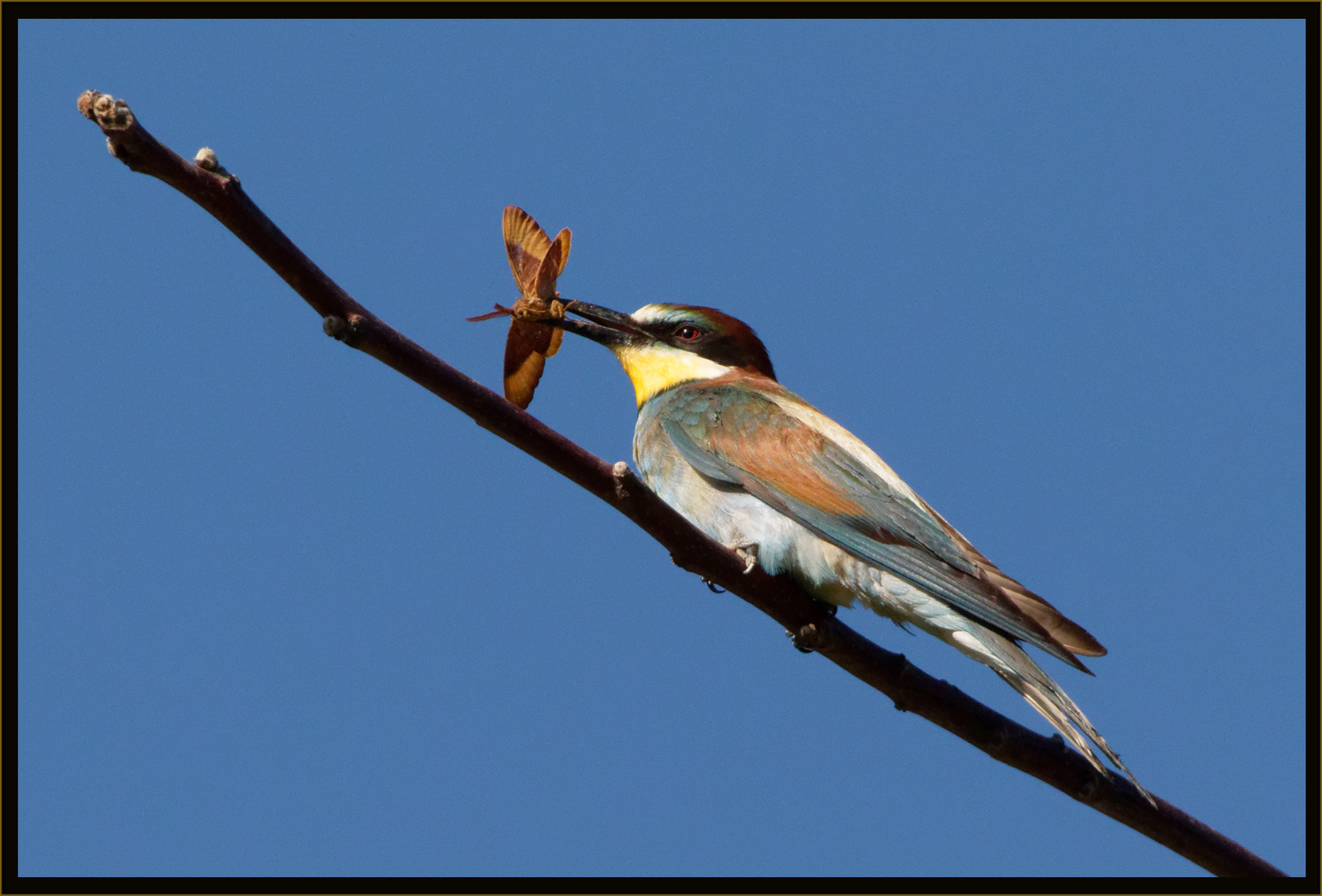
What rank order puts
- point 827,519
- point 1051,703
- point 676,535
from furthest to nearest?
point 827,519
point 1051,703
point 676,535

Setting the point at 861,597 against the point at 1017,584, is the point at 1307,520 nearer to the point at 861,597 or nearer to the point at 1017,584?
the point at 1017,584

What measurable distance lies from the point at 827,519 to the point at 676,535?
1.03 metres

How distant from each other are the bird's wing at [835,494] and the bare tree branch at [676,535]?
9.8 inches

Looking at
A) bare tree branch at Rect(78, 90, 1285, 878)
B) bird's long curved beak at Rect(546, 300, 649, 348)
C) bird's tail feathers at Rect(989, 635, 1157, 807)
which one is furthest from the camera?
bird's long curved beak at Rect(546, 300, 649, 348)

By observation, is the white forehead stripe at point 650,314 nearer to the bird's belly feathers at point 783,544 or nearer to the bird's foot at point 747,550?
the bird's belly feathers at point 783,544

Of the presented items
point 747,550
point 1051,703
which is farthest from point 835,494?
point 1051,703

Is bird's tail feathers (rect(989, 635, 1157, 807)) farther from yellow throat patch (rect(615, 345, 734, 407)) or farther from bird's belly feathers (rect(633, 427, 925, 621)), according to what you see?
yellow throat patch (rect(615, 345, 734, 407))

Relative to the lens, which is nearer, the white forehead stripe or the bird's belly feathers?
the bird's belly feathers

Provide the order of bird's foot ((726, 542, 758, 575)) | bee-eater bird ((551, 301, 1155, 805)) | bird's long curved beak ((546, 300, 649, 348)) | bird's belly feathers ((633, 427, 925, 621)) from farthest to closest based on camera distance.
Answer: bird's long curved beak ((546, 300, 649, 348)) → bird's foot ((726, 542, 758, 575)) → bird's belly feathers ((633, 427, 925, 621)) → bee-eater bird ((551, 301, 1155, 805))

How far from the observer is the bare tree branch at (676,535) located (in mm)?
1792

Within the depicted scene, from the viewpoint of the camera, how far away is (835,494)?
3305mm

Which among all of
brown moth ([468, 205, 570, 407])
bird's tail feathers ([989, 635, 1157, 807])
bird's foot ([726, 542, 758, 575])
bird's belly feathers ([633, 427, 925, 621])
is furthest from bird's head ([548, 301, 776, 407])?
bird's tail feathers ([989, 635, 1157, 807])

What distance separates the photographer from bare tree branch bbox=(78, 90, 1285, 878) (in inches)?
70.6

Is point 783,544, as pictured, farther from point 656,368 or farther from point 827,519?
point 656,368
